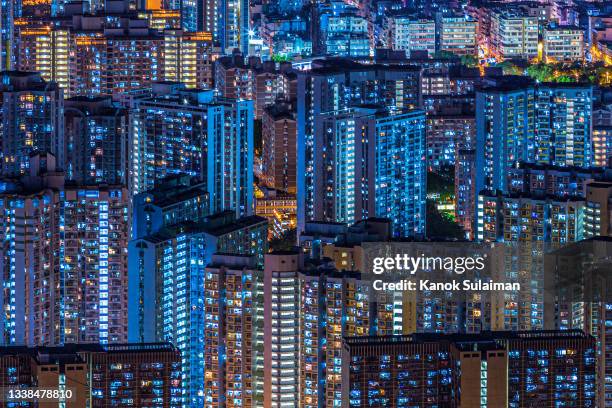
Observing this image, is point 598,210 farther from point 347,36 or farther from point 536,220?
point 347,36

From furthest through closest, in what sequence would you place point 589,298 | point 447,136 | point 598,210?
point 447,136 < point 598,210 < point 589,298

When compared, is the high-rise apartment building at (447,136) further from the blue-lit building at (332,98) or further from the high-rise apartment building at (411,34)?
the high-rise apartment building at (411,34)

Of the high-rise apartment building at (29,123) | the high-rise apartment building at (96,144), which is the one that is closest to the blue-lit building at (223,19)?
the high-rise apartment building at (96,144)

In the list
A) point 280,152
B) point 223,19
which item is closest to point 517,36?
point 223,19

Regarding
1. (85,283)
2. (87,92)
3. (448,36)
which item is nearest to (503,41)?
(448,36)

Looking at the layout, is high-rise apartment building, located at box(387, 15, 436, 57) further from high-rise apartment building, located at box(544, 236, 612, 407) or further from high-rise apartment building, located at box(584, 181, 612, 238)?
high-rise apartment building, located at box(544, 236, 612, 407)

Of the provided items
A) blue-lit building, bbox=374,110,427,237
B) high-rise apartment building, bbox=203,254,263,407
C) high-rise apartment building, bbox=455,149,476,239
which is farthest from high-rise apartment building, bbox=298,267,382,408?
high-rise apartment building, bbox=455,149,476,239
